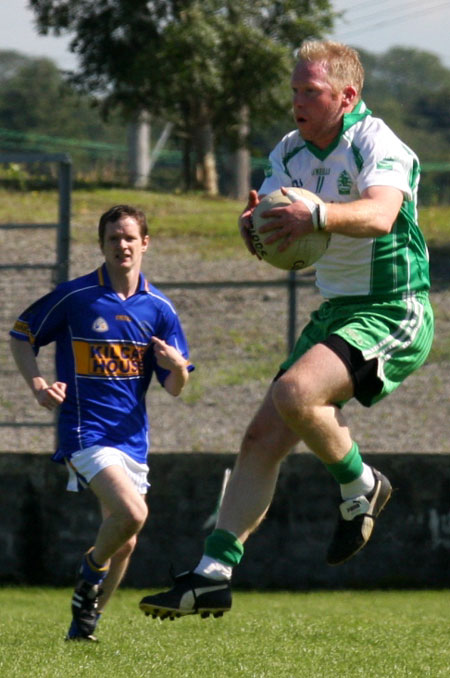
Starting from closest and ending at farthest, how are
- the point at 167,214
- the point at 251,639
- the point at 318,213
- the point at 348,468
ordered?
1. the point at 318,213
2. the point at 348,468
3. the point at 251,639
4. the point at 167,214

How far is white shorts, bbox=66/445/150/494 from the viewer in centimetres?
645

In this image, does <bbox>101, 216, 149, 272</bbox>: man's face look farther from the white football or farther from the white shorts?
the white football

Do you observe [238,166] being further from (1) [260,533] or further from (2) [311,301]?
(1) [260,533]

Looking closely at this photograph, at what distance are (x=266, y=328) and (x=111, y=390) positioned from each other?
656 cm

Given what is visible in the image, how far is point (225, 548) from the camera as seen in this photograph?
493cm

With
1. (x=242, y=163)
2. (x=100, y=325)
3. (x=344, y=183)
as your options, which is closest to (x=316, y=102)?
(x=344, y=183)

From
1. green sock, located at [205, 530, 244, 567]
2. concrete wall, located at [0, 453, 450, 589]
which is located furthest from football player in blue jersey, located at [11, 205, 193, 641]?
concrete wall, located at [0, 453, 450, 589]

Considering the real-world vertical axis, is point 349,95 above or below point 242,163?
below

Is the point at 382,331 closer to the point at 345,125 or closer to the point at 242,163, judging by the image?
the point at 345,125

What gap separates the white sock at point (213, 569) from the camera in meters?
4.85

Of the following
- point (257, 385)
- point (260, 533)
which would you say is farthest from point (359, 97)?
point (257, 385)

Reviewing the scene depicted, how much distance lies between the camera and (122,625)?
7.16m

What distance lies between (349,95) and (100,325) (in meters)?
2.25

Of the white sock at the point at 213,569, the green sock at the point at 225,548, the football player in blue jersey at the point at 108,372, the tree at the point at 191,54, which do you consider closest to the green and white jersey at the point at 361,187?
the green sock at the point at 225,548
